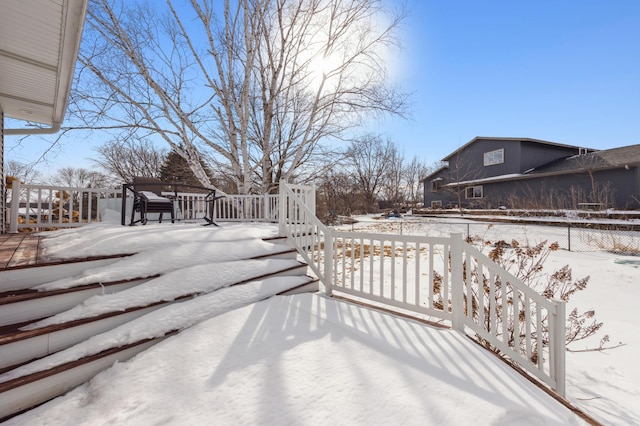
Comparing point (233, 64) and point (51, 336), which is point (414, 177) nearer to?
point (233, 64)

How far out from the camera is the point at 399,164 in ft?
97.8

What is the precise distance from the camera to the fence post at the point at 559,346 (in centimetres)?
201

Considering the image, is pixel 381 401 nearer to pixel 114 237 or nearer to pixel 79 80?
pixel 114 237

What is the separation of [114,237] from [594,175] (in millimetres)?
18541

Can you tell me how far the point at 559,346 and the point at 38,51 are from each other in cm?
583

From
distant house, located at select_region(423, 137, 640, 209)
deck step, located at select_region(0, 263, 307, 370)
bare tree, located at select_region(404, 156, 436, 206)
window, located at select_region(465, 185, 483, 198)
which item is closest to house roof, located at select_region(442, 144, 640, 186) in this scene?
distant house, located at select_region(423, 137, 640, 209)

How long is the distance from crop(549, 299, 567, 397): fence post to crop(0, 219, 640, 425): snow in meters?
0.22

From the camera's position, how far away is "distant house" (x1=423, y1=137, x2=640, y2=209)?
11.8 meters

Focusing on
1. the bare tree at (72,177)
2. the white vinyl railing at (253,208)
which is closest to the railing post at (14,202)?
the white vinyl railing at (253,208)

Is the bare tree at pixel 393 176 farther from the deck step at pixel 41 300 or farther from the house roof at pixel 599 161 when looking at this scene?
the deck step at pixel 41 300

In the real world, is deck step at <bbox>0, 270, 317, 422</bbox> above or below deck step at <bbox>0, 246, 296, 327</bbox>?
below

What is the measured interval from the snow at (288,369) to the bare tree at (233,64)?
239 inches

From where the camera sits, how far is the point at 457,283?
2.35 m

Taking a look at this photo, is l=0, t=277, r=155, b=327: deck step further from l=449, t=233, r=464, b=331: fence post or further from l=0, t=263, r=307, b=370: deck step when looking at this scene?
l=449, t=233, r=464, b=331: fence post
